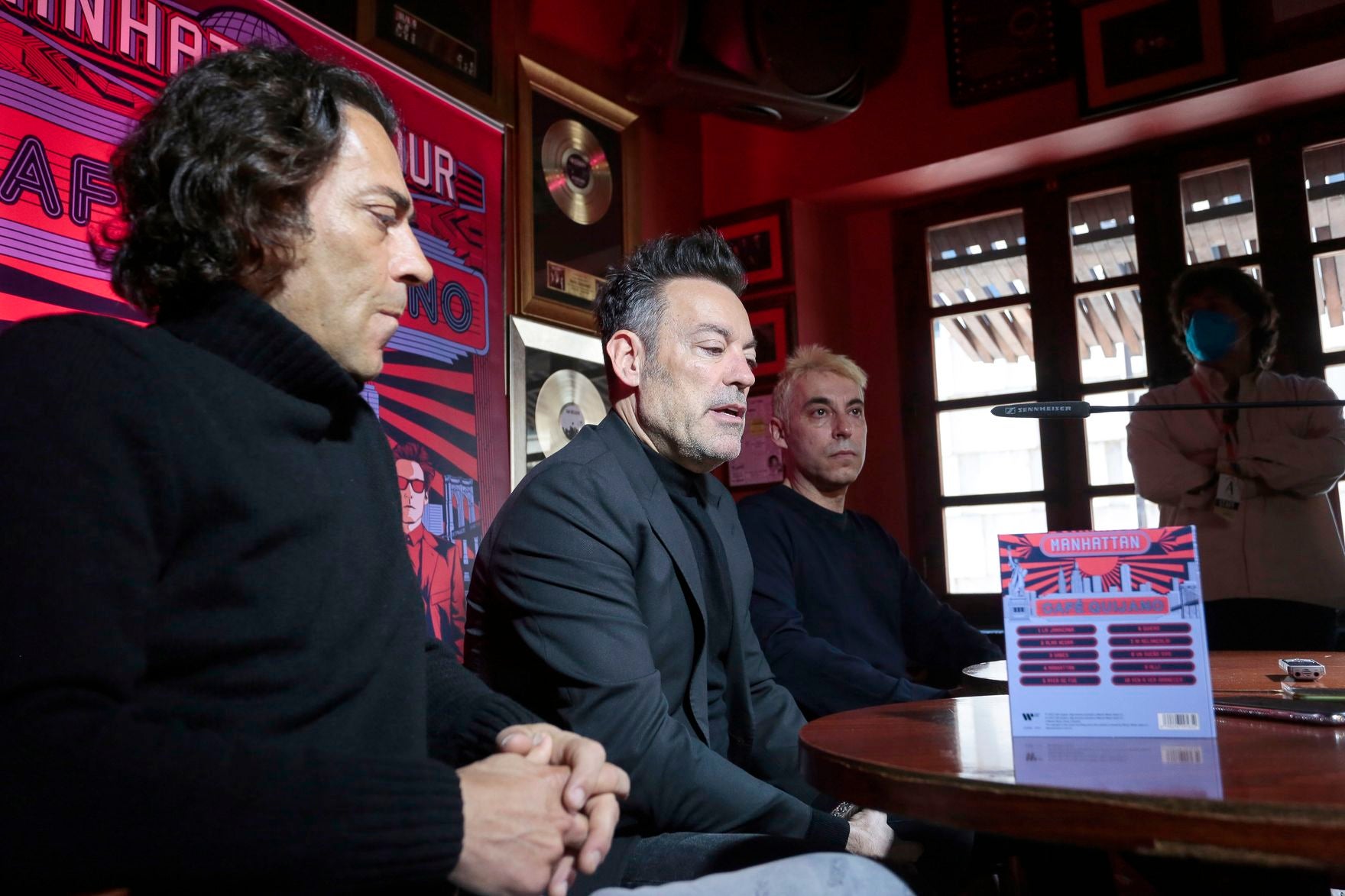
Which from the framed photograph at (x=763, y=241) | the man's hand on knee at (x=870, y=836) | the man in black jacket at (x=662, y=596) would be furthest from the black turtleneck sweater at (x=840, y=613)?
the framed photograph at (x=763, y=241)

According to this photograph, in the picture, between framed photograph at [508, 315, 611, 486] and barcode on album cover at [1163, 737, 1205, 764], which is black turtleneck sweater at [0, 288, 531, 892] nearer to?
barcode on album cover at [1163, 737, 1205, 764]

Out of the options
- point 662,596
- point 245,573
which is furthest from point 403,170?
point 245,573

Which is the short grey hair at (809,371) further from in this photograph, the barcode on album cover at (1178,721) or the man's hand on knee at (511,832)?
the man's hand on knee at (511,832)

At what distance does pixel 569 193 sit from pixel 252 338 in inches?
109

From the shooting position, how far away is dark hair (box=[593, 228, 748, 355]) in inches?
72.5

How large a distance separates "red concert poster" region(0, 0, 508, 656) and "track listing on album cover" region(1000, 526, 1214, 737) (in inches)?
36.8

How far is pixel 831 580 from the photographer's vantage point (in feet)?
7.90

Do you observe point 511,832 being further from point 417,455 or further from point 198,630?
point 417,455

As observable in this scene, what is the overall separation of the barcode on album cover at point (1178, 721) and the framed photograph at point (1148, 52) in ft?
10.9

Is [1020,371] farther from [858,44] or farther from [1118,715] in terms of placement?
[1118,715]

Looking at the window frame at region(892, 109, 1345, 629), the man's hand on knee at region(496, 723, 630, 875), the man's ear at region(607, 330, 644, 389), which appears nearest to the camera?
the man's hand on knee at region(496, 723, 630, 875)

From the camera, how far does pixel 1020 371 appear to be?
4.16 meters

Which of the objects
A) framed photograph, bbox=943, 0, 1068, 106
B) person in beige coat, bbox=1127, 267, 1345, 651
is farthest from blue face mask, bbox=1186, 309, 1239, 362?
framed photograph, bbox=943, 0, 1068, 106

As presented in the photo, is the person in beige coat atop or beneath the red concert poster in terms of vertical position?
beneath
